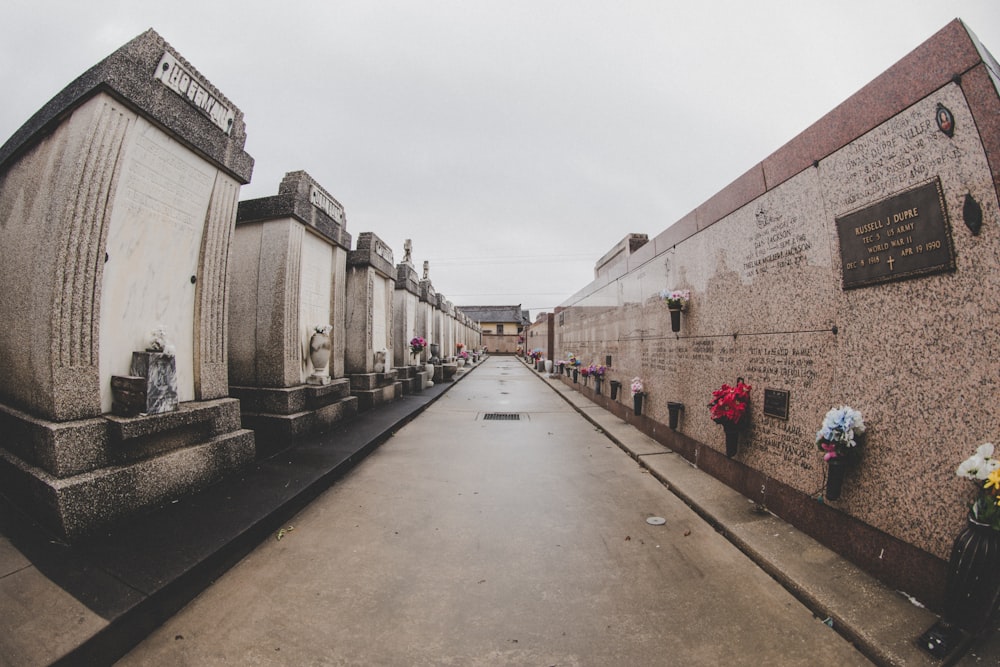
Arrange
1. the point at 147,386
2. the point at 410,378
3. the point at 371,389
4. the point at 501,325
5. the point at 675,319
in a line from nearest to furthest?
the point at 147,386
the point at 675,319
the point at 371,389
the point at 410,378
the point at 501,325

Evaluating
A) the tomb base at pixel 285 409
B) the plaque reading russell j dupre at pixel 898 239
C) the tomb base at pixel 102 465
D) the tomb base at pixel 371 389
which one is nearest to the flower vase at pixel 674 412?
the plaque reading russell j dupre at pixel 898 239

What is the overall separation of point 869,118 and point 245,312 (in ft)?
22.6

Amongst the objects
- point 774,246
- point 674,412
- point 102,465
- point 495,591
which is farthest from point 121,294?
point 674,412

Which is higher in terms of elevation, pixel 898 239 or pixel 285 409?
pixel 898 239

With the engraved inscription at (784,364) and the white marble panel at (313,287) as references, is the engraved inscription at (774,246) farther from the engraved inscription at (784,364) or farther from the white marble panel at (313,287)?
the white marble panel at (313,287)

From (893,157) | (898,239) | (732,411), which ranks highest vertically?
(893,157)

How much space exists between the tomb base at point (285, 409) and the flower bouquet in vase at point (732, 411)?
4994 millimetres

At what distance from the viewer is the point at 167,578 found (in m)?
2.14

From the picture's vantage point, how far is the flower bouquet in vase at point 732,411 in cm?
360

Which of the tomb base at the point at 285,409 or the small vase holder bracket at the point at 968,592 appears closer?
the small vase holder bracket at the point at 968,592

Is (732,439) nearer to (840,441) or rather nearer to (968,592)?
(840,441)

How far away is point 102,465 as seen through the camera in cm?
282

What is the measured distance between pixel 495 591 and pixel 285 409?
157 inches

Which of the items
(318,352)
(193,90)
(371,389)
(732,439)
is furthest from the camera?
(371,389)
